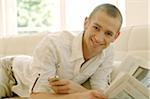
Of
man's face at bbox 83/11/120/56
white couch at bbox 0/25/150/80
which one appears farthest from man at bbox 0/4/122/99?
white couch at bbox 0/25/150/80

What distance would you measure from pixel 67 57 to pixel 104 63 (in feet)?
0.83

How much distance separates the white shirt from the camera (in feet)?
4.50

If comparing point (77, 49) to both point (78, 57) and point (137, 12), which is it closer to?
point (78, 57)

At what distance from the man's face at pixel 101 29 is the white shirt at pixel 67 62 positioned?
3.7 inches

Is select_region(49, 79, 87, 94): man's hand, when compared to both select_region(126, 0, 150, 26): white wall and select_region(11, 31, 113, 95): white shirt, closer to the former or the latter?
select_region(11, 31, 113, 95): white shirt

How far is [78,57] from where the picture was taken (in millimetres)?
1470

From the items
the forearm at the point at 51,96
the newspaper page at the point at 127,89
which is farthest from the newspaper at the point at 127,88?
the forearm at the point at 51,96

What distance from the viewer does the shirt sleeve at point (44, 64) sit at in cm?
135

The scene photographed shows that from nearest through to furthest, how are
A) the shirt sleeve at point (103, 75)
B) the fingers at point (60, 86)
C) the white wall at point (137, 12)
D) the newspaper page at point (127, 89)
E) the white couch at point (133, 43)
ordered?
the newspaper page at point (127, 89) < the fingers at point (60, 86) < the shirt sleeve at point (103, 75) < the white couch at point (133, 43) < the white wall at point (137, 12)

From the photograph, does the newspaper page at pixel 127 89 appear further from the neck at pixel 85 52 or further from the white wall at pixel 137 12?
the white wall at pixel 137 12

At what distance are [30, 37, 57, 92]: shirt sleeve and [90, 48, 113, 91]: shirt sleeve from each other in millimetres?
279

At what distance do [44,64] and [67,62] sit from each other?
0.14m

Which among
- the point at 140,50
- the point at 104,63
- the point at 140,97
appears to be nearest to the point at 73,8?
the point at 140,50

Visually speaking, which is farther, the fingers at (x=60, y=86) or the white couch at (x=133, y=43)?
the white couch at (x=133, y=43)
